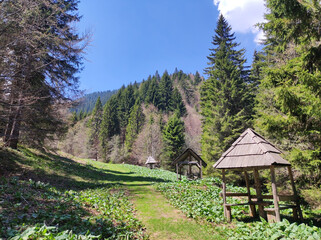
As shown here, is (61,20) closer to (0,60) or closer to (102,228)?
(0,60)

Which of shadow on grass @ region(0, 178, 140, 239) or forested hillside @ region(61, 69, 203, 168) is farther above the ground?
forested hillside @ region(61, 69, 203, 168)

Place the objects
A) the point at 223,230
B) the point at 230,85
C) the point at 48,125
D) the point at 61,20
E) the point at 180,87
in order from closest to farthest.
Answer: the point at 223,230 → the point at 48,125 → the point at 61,20 → the point at 230,85 → the point at 180,87

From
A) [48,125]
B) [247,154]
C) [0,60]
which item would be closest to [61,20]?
[48,125]

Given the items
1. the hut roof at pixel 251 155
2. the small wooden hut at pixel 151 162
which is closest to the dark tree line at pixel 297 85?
the hut roof at pixel 251 155

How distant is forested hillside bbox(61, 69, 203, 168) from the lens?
131 feet

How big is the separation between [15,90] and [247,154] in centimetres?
1039

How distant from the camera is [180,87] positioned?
7688 cm

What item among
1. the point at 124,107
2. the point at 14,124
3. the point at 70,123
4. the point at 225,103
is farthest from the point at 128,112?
the point at 14,124

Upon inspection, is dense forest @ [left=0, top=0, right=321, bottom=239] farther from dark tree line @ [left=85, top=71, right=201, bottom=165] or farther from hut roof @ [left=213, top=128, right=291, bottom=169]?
dark tree line @ [left=85, top=71, right=201, bottom=165]

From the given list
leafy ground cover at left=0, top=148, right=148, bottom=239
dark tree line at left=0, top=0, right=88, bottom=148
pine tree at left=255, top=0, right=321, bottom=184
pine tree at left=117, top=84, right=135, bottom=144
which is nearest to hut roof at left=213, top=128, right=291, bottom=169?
pine tree at left=255, top=0, right=321, bottom=184

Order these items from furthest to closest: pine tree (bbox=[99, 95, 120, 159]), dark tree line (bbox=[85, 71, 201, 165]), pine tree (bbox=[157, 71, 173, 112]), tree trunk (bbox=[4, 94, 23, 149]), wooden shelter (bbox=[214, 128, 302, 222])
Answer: pine tree (bbox=[157, 71, 173, 112])
dark tree line (bbox=[85, 71, 201, 165])
pine tree (bbox=[99, 95, 120, 159])
tree trunk (bbox=[4, 94, 23, 149])
wooden shelter (bbox=[214, 128, 302, 222])

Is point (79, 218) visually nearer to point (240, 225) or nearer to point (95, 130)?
point (240, 225)

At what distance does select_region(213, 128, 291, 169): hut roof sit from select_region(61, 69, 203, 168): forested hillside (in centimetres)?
2814

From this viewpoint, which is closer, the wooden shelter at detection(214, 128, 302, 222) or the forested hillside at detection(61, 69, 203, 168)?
the wooden shelter at detection(214, 128, 302, 222)
